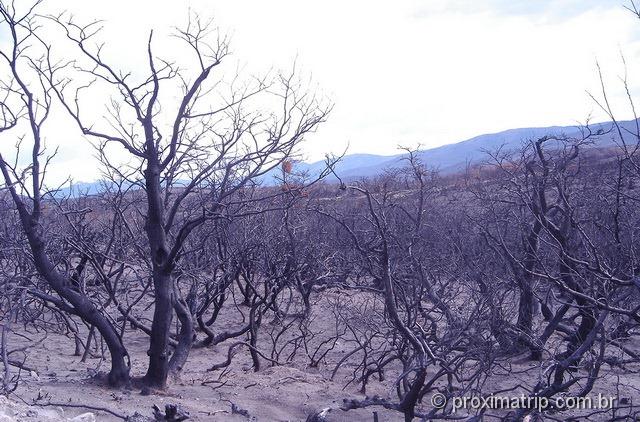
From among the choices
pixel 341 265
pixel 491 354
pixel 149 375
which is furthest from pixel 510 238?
pixel 149 375

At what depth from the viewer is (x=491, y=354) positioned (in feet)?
22.0

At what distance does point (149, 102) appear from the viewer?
7.02m

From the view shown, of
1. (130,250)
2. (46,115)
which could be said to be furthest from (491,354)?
(130,250)

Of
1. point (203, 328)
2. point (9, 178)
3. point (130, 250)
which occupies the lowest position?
point (203, 328)

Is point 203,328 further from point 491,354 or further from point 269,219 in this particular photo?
point 491,354

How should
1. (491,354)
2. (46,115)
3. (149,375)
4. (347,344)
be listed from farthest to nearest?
(347,344)
(149,375)
(46,115)
(491,354)

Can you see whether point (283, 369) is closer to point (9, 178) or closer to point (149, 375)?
point (149, 375)

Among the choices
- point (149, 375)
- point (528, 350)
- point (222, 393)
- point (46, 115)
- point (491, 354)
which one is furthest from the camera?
point (528, 350)

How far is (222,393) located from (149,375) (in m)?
0.95

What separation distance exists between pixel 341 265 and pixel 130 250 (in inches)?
162

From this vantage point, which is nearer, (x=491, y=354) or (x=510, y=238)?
(x=491, y=354)

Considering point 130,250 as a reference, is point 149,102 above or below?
above

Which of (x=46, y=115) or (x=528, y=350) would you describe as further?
(x=528, y=350)

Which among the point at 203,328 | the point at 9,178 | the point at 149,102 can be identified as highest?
the point at 149,102
